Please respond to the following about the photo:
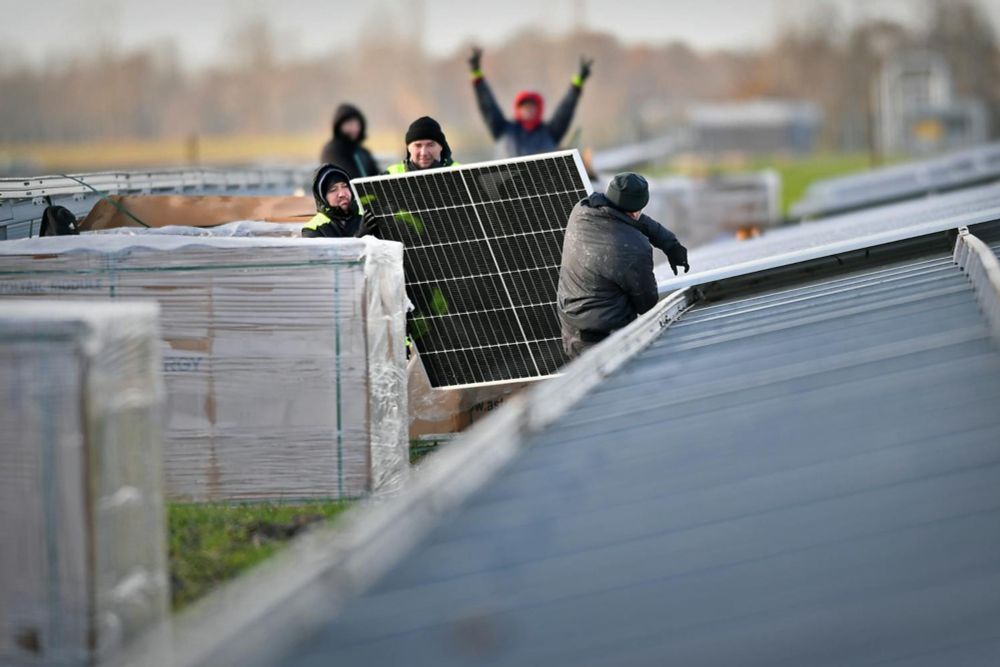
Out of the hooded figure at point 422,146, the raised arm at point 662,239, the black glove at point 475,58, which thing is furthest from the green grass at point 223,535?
the black glove at point 475,58

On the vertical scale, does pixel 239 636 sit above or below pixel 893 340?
below

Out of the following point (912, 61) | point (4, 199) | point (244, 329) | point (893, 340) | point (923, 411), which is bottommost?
point (923, 411)

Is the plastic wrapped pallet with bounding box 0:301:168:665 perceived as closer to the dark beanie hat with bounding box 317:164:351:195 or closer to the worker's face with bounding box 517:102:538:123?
the dark beanie hat with bounding box 317:164:351:195

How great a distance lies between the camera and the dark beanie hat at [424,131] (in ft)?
31.8

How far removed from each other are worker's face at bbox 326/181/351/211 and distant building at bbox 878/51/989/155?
9943 centimetres

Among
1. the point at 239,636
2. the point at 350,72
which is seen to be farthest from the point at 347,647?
the point at 350,72

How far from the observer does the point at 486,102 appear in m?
13.9

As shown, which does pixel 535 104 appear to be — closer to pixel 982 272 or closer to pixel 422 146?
pixel 422 146

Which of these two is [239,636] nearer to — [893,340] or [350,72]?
[893,340]

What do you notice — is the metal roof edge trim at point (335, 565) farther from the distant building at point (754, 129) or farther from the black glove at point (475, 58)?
the distant building at point (754, 129)

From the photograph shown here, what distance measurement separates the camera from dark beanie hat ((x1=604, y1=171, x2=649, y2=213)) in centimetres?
864

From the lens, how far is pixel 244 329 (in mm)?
8070

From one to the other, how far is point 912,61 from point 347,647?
131m

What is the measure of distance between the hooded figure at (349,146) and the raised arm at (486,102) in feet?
4.03
